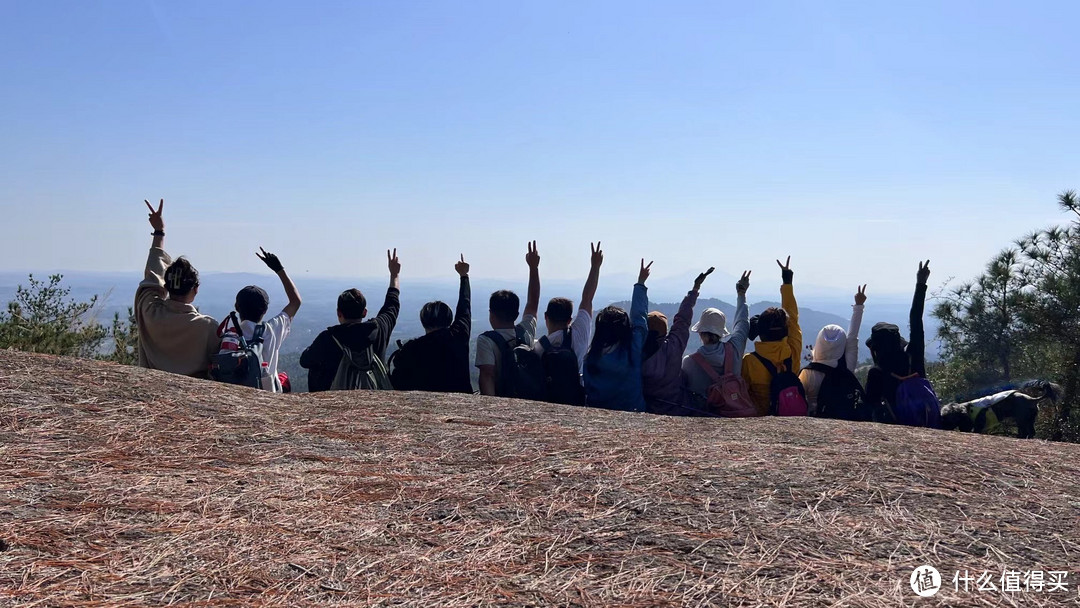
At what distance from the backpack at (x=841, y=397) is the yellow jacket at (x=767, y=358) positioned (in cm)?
31

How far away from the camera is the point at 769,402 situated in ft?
22.5

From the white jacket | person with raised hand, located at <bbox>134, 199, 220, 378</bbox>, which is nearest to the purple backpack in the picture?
the white jacket

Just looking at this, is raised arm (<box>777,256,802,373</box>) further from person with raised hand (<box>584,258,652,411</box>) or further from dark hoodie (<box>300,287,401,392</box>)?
dark hoodie (<box>300,287,401,392</box>)

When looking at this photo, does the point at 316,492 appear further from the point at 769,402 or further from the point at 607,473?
the point at 769,402

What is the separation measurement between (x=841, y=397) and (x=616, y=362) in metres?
2.12

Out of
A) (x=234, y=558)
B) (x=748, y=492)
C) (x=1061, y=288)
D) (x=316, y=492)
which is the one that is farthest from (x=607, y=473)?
(x=1061, y=288)

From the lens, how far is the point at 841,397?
676cm

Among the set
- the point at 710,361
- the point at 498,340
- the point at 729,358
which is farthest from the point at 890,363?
the point at 498,340

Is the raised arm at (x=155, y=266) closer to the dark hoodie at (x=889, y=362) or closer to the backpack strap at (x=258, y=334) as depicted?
the backpack strap at (x=258, y=334)

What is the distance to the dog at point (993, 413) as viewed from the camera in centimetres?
679

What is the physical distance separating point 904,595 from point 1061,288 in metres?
9.63

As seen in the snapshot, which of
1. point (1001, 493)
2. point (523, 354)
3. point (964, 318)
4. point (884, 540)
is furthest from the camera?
point (964, 318)

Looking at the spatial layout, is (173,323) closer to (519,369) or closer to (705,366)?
(519,369)

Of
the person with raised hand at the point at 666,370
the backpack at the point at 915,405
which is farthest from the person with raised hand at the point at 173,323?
the backpack at the point at 915,405
